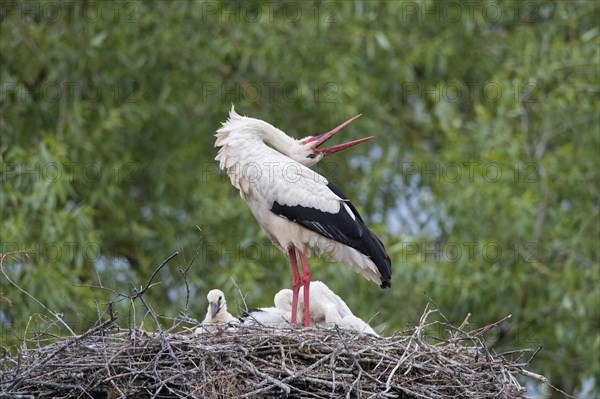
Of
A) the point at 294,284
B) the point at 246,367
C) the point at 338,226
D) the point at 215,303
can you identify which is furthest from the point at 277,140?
the point at 246,367

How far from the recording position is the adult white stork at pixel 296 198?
8.21m

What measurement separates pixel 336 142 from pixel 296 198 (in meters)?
5.89

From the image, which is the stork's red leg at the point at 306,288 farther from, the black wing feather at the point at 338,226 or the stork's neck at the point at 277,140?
the stork's neck at the point at 277,140

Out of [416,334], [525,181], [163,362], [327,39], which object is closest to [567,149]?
[525,181]

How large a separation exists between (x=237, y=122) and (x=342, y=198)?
803 mm

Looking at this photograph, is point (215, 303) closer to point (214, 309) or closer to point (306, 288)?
point (214, 309)

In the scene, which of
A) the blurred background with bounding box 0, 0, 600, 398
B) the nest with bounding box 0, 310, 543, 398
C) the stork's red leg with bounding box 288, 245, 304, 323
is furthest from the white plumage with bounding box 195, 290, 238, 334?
the blurred background with bounding box 0, 0, 600, 398

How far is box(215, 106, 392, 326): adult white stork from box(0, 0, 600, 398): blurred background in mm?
3321

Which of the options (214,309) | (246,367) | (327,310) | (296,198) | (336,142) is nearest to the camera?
(246,367)

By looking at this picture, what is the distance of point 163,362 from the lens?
6914 mm

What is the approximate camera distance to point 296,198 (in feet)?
26.9

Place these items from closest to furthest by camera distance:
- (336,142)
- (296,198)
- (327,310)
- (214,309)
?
(296,198), (214,309), (327,310), (336,142)

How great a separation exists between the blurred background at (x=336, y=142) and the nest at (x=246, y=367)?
4126 mm

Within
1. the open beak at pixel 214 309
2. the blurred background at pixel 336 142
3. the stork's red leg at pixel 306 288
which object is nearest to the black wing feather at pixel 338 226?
the stork's red leg at pixel 306 288
